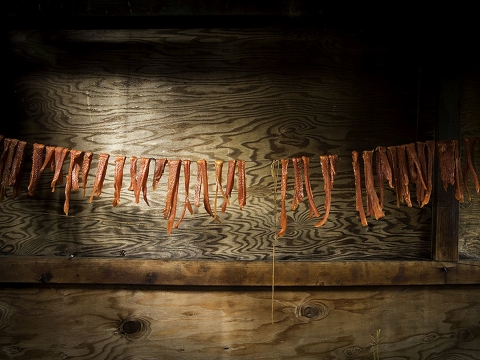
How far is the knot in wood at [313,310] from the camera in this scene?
3.09 meters

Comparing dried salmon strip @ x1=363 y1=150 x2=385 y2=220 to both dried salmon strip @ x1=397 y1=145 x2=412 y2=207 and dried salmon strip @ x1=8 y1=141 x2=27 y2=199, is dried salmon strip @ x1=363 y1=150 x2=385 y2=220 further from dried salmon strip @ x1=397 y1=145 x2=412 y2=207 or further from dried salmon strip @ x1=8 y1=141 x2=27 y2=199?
dried salmon strip @ x1=8 y1=141 x2=27 y2=199

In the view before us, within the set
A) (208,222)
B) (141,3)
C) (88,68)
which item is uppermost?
(141,3)

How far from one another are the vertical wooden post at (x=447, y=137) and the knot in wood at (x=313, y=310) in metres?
1.02

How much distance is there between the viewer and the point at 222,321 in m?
3.08

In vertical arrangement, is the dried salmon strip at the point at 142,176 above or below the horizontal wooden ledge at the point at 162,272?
above

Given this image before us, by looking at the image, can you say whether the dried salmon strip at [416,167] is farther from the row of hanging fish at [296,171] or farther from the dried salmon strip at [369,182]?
the dried salmon strip at [369,182]

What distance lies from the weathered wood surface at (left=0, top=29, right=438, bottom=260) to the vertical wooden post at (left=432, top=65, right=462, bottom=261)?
6.4 inches

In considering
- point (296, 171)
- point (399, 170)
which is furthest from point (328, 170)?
point (399, 170)

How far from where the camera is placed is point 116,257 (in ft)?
10.1

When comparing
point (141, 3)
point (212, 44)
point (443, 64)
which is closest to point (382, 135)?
point (443, 64)

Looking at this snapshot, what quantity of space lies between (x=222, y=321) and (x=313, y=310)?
76 cm

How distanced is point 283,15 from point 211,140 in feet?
3.85

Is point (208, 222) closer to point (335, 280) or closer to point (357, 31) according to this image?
point (335, 280)

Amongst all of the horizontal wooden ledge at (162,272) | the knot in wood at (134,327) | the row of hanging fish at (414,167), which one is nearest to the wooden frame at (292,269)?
the horizontal wooden ledge at (162,272)
